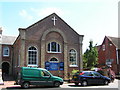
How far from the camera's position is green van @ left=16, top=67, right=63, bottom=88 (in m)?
15.3

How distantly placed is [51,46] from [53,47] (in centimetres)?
35

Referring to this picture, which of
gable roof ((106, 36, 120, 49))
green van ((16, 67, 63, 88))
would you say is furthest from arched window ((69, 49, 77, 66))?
gable roof ((106, 36, 120, 49))

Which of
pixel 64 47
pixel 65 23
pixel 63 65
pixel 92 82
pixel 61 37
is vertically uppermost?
pixel 65 23

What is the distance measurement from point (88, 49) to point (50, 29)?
43.8ft

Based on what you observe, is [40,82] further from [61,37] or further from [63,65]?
[61,37]

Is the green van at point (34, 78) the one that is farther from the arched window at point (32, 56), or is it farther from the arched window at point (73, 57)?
the arched window at point (73, 57)

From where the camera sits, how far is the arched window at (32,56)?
73.2ft

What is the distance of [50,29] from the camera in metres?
23.6

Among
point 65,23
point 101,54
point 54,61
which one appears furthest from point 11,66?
point 101,54

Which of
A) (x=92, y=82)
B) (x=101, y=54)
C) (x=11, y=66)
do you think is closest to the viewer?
(x=92, y=82)

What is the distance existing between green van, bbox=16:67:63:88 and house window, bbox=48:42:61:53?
24.8ft

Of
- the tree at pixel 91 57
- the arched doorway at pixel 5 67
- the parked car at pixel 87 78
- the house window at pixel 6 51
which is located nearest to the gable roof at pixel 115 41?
Answer: the tree at pixel 91 57

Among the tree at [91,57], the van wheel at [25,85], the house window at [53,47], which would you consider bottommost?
the van wheel at [25,85]

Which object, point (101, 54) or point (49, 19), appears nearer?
point (49, 19)
